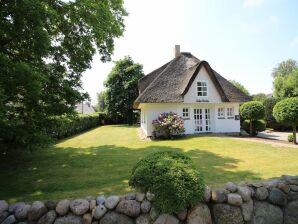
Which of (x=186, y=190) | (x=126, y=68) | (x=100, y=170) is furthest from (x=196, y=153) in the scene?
(x=126, y=68)

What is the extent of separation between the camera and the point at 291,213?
6664 millimetres

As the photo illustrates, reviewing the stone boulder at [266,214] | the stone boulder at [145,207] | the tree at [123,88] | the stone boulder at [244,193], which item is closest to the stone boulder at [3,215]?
the stone boulder at [145,207]

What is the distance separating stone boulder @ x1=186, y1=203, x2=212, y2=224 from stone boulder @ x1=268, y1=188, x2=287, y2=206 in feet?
5.92

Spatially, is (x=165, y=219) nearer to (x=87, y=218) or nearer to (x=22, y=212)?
(x=87, y=218)

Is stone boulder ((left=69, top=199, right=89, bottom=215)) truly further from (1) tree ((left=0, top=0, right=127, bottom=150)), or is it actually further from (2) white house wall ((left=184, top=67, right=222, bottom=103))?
(2) white house wall ((left=184, top=67, right=222, bottom=103))

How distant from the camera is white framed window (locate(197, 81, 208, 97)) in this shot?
21.8m

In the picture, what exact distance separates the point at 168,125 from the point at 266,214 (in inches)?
521

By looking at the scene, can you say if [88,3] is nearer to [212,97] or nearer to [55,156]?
[55,156]

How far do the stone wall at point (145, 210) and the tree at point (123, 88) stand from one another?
3522cm

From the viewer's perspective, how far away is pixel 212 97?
21.9 meters

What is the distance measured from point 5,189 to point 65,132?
1564 centimetres

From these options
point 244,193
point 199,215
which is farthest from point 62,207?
point 244,193

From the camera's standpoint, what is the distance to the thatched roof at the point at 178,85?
20328mm

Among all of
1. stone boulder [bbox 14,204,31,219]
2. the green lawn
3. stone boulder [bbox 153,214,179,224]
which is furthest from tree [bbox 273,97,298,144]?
stone boulder [bbox 14,204,31,219]
